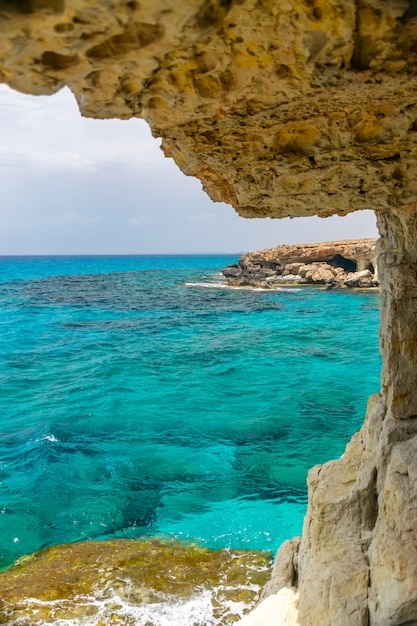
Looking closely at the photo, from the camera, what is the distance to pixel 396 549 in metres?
4.14

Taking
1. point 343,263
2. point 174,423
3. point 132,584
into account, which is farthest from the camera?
point 343,263

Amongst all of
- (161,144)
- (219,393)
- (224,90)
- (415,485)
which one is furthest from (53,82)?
(219,393)

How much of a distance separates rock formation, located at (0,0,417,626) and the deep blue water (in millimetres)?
5222

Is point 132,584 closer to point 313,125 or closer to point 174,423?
point 313,125

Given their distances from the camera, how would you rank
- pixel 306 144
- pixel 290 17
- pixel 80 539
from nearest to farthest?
pixel 290 17 → pixel 306 144 → pixel 80 539

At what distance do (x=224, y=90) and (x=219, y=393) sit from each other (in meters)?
16.8

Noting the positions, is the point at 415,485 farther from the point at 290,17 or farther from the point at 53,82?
the point at 53,82

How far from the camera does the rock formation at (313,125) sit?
2205mm

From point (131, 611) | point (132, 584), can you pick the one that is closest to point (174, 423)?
point (132, 584)

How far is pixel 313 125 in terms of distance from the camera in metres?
3.62

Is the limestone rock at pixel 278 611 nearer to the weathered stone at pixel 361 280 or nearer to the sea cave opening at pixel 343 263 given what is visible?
the weathered stone at pixel 361 280

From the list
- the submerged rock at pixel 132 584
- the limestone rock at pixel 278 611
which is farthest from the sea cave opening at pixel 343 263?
the limestone rock at pixel 278 611

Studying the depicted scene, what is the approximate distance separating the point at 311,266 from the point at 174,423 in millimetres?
46189

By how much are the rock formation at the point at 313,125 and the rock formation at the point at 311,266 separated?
4788cm
